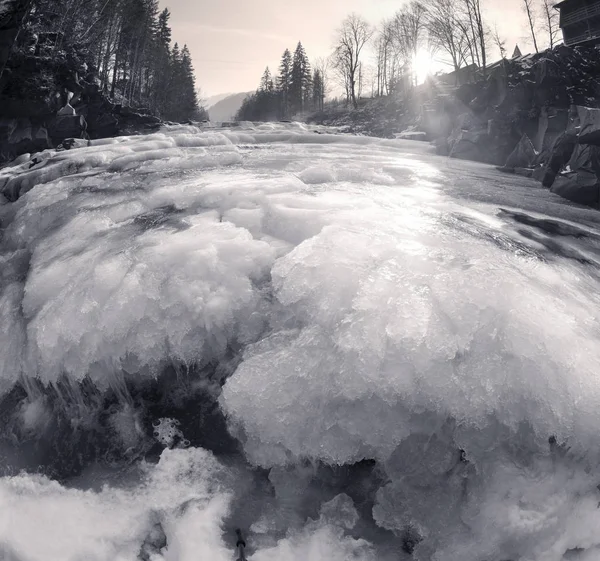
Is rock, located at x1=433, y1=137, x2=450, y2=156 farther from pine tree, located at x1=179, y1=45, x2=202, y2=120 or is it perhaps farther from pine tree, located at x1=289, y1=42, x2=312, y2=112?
pine tree, located at x1=289, y1=42, x2=312, y2=112

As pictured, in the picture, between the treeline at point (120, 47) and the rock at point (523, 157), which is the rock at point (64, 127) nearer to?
the treeline at point (120, 47)

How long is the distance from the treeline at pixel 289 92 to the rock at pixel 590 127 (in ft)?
156

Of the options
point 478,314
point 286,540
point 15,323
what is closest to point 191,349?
point 286,540

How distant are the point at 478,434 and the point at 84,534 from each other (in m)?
1.89

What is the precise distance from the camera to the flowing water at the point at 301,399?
1693mm

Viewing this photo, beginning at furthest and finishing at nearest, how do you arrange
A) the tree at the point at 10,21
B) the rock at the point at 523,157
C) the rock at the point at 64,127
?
the rock at the point at 64,127
the rock at the point at 523,157
the tree at the point at 10,21

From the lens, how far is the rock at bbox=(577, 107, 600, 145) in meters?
7.02

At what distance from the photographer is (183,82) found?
41938 mm

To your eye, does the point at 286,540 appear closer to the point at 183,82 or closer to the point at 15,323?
the point at 15,323

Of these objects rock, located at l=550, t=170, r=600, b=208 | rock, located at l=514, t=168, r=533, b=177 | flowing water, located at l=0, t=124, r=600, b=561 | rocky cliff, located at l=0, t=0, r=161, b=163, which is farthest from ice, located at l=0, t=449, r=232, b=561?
rocky cliff, located at l=0, t=0, r=161, b=163

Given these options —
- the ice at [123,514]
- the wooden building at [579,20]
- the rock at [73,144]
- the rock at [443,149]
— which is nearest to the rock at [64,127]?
the rock at [73,144]

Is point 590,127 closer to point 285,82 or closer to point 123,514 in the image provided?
point 123,514

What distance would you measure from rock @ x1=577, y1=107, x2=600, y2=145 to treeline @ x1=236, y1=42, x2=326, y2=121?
47528mm

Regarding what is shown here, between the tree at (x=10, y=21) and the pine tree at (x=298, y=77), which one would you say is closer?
the tree at (x=10, y=21)
